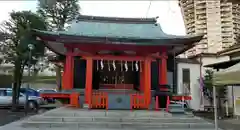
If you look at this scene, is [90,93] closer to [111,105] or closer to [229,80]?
[111,105]

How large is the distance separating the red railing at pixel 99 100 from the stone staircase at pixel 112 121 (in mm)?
1808

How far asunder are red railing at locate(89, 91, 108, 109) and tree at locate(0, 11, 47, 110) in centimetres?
638

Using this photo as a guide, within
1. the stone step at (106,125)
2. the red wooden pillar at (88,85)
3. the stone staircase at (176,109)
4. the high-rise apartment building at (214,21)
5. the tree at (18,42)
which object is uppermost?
the high-rise apartment building at (214,21)

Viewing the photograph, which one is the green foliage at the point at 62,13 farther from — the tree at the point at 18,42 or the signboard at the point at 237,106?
the signboard at the point at 237,106

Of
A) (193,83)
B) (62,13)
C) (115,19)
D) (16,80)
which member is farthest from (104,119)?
(62,13)

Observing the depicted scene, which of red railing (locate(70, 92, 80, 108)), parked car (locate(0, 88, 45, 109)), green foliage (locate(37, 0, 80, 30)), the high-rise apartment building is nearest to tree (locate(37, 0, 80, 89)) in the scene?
green foliage (locate(37, 0, 80, 30))

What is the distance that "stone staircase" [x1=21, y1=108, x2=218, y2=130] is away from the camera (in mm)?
10016

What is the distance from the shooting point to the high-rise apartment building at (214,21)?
23.8m

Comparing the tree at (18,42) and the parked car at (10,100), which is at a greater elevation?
the tree at (18,42)

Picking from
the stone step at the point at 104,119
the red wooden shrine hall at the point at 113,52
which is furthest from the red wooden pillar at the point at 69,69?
the stone step at the point at 104,119

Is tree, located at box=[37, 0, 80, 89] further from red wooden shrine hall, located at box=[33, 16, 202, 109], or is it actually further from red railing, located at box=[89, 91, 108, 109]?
red railing, located at box=[89, 91, 108, 109]

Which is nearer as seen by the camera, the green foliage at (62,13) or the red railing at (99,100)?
the red railing at (99,100)

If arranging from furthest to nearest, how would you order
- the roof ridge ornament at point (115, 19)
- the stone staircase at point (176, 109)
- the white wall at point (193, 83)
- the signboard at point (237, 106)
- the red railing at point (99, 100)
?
the white wall at point (193, 83), the roof ridge ornament at point (115, 19), the signboard at point (237, 106), the red railing at point (99, 100), the stone staircase at point (176, 109)

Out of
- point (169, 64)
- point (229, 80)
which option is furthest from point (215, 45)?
point (229, 80)
